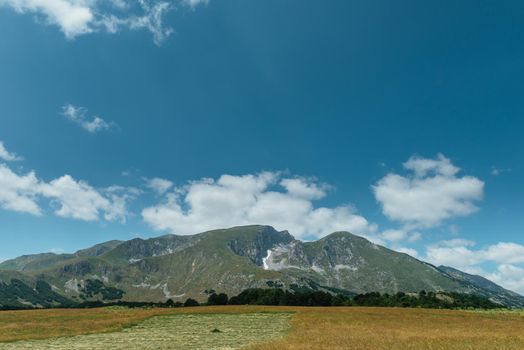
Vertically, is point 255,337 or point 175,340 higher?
point 255,337

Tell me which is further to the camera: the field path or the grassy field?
the field path

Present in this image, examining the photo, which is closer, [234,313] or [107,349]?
[107,349]

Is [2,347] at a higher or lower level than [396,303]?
lower

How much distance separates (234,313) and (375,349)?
49.3 meters

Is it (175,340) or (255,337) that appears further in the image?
(255,337)

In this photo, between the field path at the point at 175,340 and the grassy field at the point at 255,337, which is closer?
the grassy field at the point at 255,337

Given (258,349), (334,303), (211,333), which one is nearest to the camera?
(258,349)

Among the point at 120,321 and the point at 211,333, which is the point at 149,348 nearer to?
the point at 211,333

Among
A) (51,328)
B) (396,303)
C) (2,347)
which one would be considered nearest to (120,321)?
(51,328)

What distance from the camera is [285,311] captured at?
7944 centimetres

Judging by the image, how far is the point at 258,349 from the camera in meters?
32.1

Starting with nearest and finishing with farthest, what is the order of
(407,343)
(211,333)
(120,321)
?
(407,343) → (211,333) → (120,321)

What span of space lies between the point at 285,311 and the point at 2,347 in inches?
2090

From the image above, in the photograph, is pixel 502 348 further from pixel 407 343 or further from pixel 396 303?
pixel 396 303
